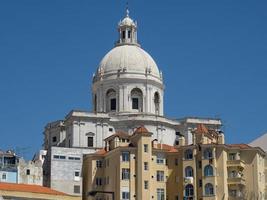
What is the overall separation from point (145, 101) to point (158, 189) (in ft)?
79.4

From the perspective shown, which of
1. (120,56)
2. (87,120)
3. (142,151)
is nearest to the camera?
(142,151)

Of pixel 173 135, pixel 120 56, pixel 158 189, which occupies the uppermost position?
pixel 120 56

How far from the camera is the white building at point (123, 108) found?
136m

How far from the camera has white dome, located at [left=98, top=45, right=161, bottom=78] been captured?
471 feet

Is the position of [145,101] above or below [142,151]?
above

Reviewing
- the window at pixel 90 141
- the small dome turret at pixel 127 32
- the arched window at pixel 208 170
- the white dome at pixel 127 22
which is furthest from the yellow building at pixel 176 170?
the white dome at pixel 127 22

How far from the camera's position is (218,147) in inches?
4803

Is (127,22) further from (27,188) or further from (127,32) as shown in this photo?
(27,188)

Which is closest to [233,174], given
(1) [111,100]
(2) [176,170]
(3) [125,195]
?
(2) [176,170]

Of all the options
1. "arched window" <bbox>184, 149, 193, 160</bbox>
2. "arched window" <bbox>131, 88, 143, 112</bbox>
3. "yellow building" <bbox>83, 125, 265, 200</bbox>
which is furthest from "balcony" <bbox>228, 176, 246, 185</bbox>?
"arched window" <bbox>131, 88, 143, 112</bbox>

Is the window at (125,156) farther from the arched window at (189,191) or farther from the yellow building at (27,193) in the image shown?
the arched window at (189,191)

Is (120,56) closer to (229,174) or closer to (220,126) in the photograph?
(220,126)

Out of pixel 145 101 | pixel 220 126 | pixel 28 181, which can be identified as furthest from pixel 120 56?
pixel 28 181

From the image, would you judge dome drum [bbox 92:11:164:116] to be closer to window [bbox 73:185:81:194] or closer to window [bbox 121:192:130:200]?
window [bbox 73:185:81:194]
